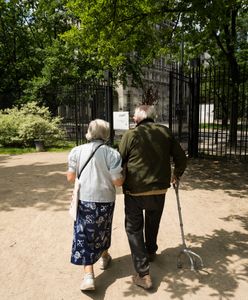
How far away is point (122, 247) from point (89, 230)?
1205 mm

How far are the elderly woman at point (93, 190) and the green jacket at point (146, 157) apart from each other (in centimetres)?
16

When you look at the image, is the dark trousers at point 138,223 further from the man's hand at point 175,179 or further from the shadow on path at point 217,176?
the shadow on path at point 217,176

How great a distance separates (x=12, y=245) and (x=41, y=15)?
23645 millimetres

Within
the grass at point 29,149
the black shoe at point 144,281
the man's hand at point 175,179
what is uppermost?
the man's hand at point 175,179

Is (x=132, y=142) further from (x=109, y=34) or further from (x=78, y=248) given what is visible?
(x=109, y=34)

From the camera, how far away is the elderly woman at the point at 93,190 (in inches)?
135

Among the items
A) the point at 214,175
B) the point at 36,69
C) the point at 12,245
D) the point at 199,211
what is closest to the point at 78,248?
the point at 12,245

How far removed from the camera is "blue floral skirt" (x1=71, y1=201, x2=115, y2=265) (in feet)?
11.4

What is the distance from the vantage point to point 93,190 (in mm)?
3426

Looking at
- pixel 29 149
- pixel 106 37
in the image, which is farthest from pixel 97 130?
pixel 29 149

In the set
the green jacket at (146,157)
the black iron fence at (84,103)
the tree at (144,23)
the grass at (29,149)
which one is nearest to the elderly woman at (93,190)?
the green jacket at (146,157)

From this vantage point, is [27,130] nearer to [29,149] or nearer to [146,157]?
[29,149]

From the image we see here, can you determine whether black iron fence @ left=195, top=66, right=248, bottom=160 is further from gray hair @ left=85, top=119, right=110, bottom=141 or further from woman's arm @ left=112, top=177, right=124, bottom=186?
woman's arm @ left=112, top=177, right=124, bottom=186

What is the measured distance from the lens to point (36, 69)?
25.3m
